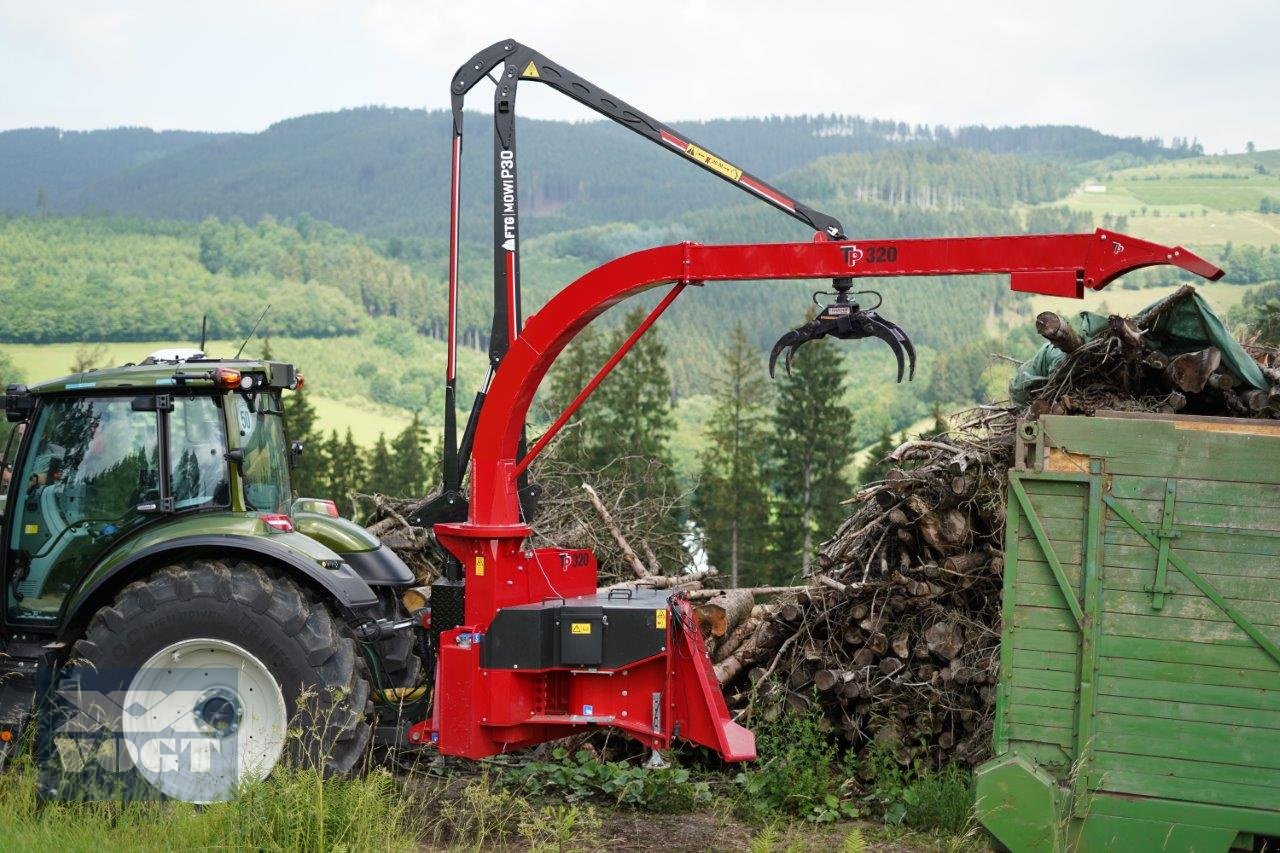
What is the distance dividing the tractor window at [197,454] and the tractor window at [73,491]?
0.42 feet

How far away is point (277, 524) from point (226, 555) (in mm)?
297

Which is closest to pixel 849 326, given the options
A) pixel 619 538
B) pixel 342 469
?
pixel 619 538

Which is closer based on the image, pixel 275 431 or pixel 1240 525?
pixel 1240 525

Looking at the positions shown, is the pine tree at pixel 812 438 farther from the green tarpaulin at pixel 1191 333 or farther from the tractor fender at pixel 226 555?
the tractor fender at pixel 226 555

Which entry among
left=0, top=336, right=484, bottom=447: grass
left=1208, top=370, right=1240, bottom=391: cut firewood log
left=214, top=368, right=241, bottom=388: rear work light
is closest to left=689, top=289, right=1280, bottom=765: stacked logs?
left=1208, top=370, right=1240, bottom=391: cut firewood log

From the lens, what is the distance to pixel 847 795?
7652mm

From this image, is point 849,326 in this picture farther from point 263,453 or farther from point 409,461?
point 409,461

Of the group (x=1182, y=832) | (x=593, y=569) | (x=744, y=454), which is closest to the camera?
(x=1182, y=832)

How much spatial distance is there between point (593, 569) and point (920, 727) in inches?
91.5

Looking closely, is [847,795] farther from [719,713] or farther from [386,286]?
[386,286]

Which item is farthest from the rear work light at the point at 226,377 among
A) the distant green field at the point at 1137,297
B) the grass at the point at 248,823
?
the distant green field at the point at 1137,297

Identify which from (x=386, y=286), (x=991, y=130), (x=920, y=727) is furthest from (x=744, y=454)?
(x=991, y=130)

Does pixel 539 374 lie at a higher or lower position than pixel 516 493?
higher

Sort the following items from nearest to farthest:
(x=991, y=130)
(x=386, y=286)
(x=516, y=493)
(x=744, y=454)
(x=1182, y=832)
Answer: (x=1182, y=832) → (x=516, y=493) → (x=744, y=454) → (x=386, y=286) → (x=991, y=130)
